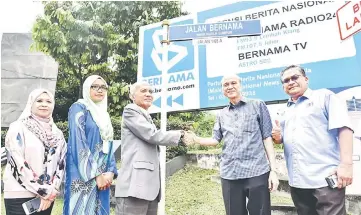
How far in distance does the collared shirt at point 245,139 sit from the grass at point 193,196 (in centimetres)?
154

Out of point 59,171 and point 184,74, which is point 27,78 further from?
point 59,171

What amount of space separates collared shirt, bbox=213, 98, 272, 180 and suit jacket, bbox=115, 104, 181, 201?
1.43ft

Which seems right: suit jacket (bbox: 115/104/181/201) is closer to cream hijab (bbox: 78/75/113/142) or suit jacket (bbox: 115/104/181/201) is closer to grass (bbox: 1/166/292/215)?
cream hijab (bbox: 78/75/113/142)

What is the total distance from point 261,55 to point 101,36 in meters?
5.40

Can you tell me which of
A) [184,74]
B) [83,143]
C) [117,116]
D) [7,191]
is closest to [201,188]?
[184,74]

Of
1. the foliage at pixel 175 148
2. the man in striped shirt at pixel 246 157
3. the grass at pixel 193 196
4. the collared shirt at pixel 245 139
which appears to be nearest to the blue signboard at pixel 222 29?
the man in striped shirt at pixel 246 157

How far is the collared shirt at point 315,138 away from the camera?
7.34ft

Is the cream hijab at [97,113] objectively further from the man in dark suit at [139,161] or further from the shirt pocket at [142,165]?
the shirt pocket at [142,165]

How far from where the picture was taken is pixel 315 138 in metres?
2.30

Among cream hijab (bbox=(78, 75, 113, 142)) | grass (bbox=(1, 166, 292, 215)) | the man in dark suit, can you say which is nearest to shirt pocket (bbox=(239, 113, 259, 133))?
the man in dark suit

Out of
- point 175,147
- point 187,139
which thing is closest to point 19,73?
point 175,147

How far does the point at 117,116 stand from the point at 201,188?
152 inches

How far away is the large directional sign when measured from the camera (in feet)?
12.3

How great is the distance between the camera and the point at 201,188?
4.85m
